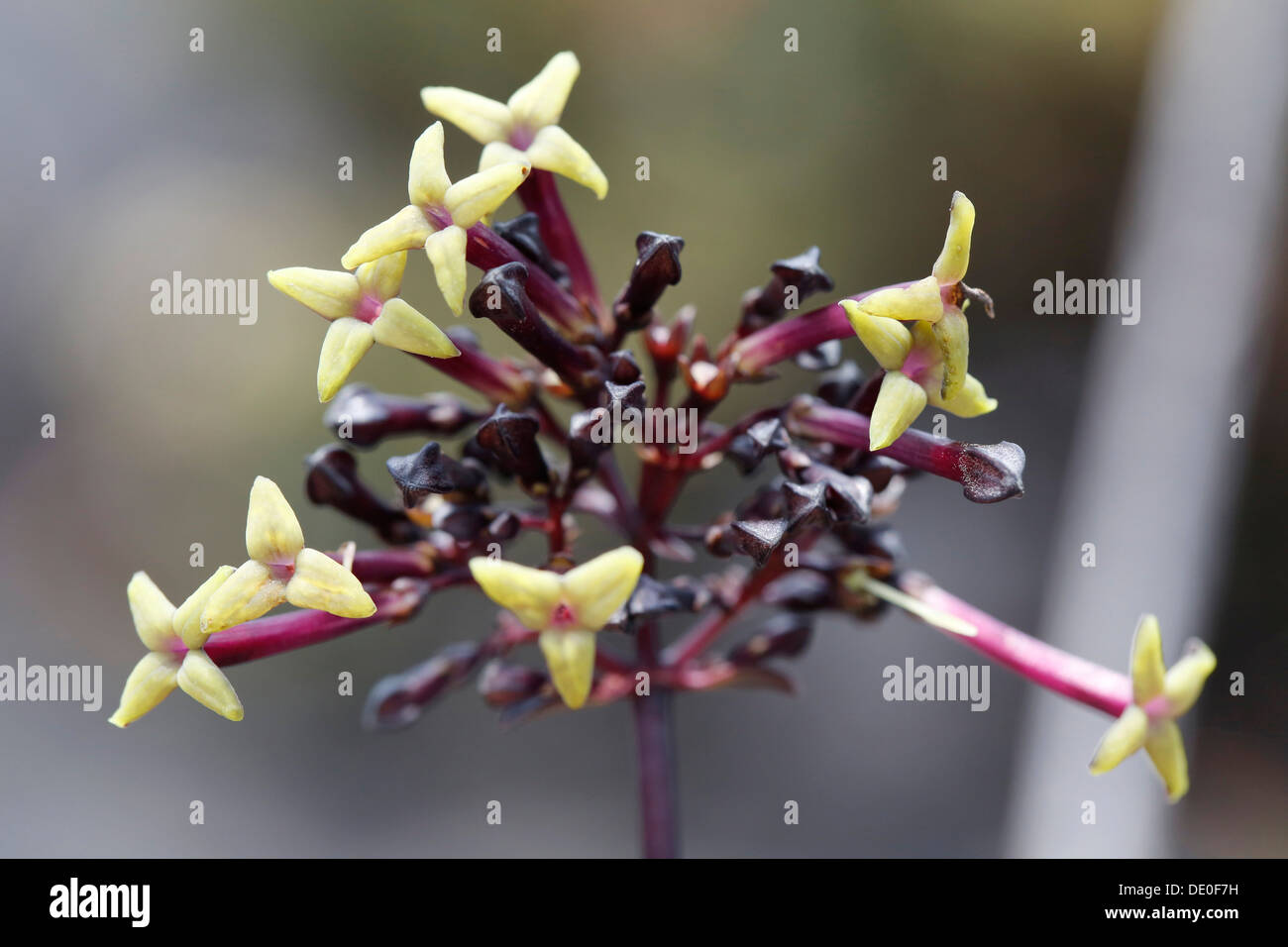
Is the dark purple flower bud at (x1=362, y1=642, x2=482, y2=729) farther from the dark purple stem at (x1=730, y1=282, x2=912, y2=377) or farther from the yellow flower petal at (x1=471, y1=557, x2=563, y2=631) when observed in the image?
the dark purple stem at (x1=730, y1=282, x2=912, y2=377)

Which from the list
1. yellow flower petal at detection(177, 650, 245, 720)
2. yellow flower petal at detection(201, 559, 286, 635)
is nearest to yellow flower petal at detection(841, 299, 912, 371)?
yellow flower petal at detection(201, 559, 286, 635)

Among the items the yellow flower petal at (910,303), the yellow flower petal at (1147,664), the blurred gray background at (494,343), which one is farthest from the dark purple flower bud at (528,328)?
the blurred gray background at (494,343)

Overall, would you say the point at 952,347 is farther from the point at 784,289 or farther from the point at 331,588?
the point at 331,588

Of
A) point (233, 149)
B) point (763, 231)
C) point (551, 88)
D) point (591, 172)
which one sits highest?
point (233, 149)

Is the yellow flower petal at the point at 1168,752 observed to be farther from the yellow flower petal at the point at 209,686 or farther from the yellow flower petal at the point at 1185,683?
the yellow flower petal at the point at 209,686

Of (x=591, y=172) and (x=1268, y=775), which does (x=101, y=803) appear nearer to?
(x=591, y=172)
